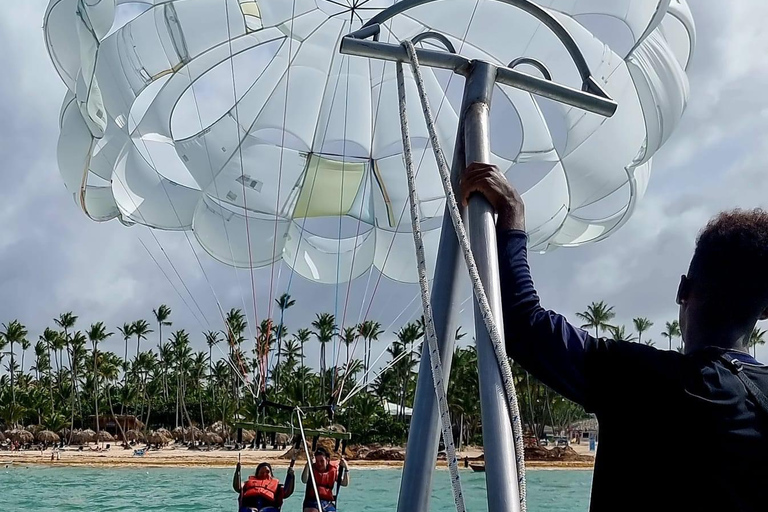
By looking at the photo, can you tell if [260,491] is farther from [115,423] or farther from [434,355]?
[115,423]

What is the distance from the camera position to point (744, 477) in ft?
4.46

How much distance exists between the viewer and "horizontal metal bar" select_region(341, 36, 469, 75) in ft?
6.82

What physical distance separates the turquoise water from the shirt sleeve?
21.1 m

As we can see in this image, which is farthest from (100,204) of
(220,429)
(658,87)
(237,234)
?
(220,429)

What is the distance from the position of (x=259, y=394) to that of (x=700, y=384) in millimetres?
7654

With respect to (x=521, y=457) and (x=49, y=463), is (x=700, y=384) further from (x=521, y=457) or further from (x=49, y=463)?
(x=49, y=463)

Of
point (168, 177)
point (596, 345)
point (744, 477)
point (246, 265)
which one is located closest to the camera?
point (744, 477)

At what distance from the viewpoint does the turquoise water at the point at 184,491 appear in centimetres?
2375

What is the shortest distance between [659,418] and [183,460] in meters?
49.5

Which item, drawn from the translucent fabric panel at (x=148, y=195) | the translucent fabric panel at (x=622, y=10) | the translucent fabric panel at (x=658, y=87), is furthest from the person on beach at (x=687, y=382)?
the translucent fabric panel at (x=148, y=195)

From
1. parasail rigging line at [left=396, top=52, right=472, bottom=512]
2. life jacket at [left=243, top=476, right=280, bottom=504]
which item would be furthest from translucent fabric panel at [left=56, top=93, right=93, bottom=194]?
parasail rigging line at [left=396, top=52, right=472, bottom=512]

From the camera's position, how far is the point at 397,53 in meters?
2.10

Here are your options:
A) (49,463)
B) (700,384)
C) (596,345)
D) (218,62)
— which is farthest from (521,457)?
(49,463)

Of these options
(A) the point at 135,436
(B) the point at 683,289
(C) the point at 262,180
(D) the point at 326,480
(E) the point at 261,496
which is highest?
(C) the point at 262,180
